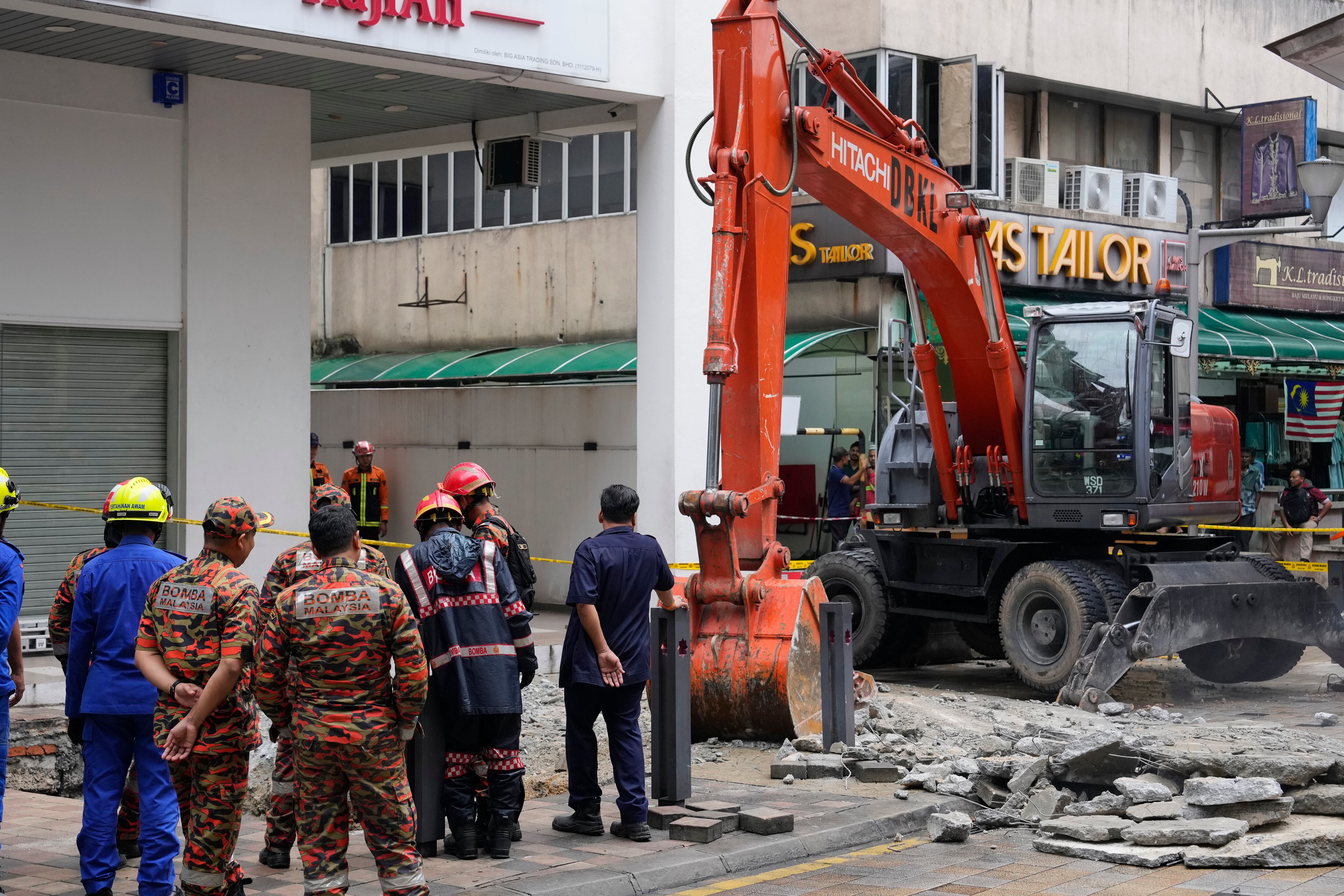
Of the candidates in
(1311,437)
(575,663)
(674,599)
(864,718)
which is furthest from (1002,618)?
(1311,437)

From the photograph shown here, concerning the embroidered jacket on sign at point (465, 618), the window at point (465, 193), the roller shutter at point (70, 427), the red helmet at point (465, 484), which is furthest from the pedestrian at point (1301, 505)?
the embroidered jacket on sign at point (465, 618)

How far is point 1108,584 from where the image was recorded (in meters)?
13.1

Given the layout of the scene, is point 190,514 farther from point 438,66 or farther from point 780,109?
point 780,109

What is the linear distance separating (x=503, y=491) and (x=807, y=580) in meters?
8.92

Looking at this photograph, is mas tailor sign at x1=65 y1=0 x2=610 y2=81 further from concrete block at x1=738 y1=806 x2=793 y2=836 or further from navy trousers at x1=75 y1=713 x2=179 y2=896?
concrete block at x1=738 y1=806 x2=793 y2=836

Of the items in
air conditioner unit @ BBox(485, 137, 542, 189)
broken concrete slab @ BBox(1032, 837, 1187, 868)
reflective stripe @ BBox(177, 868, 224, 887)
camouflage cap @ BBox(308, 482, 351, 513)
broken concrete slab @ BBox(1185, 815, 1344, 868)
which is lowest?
broken concrete slab @ BBox(1032, 837, 1187, 868)

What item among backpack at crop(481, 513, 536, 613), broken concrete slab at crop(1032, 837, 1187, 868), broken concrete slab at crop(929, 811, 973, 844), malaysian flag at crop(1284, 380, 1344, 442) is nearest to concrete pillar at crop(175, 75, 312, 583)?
backpack at crop(481, 513, 536, 613)

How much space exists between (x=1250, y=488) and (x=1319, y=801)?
1825 cm

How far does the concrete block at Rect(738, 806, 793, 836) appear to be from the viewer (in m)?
7.75

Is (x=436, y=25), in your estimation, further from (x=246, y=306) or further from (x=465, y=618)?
(x=465, y=618)

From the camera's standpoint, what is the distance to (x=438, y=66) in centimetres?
1329

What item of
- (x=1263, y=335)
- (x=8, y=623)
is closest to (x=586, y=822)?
(x=8, y=623)

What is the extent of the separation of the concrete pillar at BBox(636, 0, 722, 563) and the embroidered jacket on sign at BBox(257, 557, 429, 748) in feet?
28.5

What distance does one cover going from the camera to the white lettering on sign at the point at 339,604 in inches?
225
